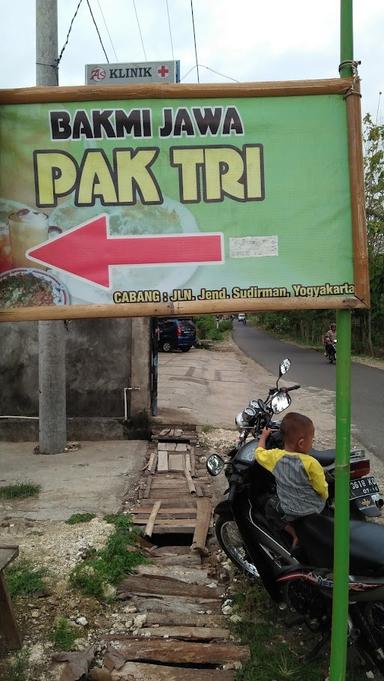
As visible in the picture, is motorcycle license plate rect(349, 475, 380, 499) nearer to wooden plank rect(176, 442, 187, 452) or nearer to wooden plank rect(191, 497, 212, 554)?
wooden plank rect(191, 497, 212, 554)

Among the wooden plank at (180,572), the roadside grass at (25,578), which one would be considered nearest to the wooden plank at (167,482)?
the wooden plank at (180,572)

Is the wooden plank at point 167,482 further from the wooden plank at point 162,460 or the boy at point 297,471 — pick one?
the boy at point 297,471

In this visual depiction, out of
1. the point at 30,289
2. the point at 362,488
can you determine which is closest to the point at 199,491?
the point at 362,488

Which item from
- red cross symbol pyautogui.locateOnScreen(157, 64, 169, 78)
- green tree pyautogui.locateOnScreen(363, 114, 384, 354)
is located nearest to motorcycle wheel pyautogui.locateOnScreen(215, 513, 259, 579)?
red cross symbol pyautogui.locateOnScreen(157, 64, 169, 78)

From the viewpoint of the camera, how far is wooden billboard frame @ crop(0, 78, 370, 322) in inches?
83.1

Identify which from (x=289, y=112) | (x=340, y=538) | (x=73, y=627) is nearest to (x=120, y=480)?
(x=73, y=627)

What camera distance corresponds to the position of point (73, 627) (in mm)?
3303

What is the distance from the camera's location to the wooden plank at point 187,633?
3229mm

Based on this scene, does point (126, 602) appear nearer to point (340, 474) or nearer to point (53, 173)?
point (340, 474)

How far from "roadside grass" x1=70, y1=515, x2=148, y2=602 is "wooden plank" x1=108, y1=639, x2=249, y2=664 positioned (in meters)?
0.53

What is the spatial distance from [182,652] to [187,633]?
19cm

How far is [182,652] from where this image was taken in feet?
→ 10.1

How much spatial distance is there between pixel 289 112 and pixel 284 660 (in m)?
2.63

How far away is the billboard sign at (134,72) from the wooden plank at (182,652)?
22.9 ft
